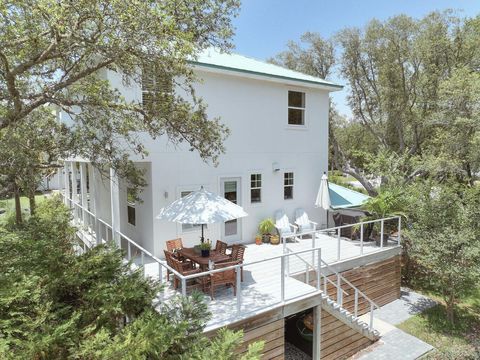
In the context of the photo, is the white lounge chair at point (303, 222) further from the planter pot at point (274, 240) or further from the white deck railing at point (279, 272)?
the white deck railing at point (279, 272)

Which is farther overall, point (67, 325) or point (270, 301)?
point (270, 301)

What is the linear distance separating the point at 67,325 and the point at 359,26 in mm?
22282

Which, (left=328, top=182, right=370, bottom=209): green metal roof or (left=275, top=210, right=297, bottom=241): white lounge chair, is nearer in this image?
(left=275, top=210, right=297, bottom=241): white lounge chair

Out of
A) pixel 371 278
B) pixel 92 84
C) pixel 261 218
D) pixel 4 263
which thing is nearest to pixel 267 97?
pixel 261 218

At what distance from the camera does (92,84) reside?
26.8 feet

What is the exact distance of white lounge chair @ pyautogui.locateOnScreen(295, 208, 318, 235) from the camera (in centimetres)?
1342

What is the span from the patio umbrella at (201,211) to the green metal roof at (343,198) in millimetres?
7309

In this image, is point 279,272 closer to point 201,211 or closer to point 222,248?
point 222,248

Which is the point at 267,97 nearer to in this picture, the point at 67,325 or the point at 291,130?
the point at 291,130

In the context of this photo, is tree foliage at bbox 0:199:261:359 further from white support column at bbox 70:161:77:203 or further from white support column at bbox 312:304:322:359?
white support column at bbox 70:161:77:203

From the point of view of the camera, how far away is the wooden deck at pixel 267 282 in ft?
23.4

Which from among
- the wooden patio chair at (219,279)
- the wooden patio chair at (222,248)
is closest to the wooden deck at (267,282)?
the wooden patio chair at (219,279)

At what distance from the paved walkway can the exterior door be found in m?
5.81

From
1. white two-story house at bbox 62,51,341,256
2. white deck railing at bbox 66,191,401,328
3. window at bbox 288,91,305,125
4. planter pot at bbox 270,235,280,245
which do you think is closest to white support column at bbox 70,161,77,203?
white two-story house at bbox 62,51,341,256
